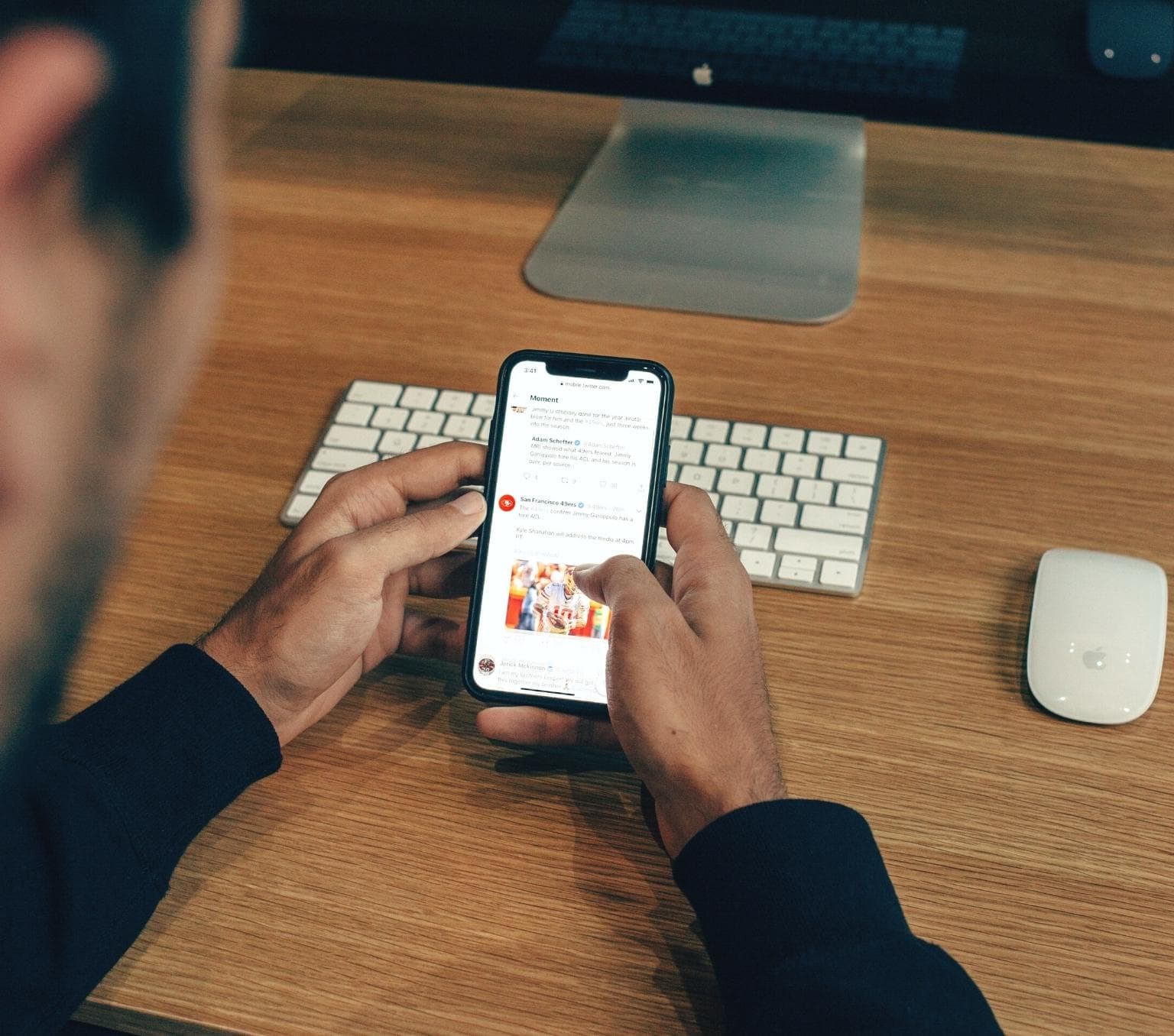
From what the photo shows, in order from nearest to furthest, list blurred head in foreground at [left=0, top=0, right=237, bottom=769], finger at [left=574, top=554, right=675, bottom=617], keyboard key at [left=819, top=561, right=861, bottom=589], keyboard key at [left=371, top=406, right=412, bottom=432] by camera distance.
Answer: blurred head in foreground at [left=0, top=0, right=237, bottom=769] → finger at [left=574, top=554, right=675, bottom=617] → keyboard key at [left=819, top=561, right=861, bottom=589] → keyboard key at [left=371, top=406, right=412, bottom=432]

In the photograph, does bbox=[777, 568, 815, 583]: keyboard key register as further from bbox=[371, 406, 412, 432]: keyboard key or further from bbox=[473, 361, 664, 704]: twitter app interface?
bbox=[371, 406, 412, 432]: keyboard key

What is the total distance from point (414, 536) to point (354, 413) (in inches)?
8.0

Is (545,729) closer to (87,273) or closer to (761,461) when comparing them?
(761,461)

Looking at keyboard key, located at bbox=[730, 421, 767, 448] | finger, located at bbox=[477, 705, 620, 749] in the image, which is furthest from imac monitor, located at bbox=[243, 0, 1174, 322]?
finger, located at bbox=[477, 705, 620, 749]

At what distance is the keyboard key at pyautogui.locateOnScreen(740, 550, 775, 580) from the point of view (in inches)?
24.6

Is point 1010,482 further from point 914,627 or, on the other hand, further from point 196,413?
point 196,413

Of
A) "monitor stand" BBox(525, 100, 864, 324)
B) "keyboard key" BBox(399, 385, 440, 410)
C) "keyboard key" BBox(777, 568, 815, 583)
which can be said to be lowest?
"keyboard key" BBox(777, 568, 815, 583)

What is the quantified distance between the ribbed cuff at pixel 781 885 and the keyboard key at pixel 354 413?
38 centimetres

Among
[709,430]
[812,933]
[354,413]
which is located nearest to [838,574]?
[709,430]

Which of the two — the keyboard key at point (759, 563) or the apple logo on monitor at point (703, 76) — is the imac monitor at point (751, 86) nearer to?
the apple logo on monitor at point (703, 76)

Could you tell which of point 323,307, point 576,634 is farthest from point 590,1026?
point 323,307

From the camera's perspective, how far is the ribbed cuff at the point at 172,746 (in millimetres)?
500

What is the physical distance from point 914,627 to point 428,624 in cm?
27

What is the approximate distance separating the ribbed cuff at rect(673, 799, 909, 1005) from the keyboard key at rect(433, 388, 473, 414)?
354mm
